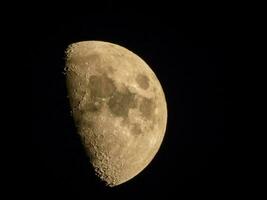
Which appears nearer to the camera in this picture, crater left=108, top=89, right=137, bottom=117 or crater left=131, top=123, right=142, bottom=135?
crater left=108, top=89, right=137, bottom=117

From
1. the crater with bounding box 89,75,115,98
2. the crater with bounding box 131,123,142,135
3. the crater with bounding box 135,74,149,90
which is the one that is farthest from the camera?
the crater with bounding box 135,74,149,90

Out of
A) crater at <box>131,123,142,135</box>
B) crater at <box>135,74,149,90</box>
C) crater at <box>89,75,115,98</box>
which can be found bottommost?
crater at <box>131,123,142,135</box>

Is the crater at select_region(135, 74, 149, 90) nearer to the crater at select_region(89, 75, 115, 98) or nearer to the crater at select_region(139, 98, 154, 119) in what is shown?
the crater at select_region(139, 98, 154, 119)

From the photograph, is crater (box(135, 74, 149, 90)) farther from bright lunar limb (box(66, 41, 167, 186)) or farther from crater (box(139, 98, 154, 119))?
crater (box(139, 98, 154, 119))

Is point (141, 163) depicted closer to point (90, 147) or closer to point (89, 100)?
point (90, 147)

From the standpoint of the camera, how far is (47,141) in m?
3.30

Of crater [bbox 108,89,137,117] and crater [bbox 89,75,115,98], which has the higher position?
crater [bbox 89,75,115,98]

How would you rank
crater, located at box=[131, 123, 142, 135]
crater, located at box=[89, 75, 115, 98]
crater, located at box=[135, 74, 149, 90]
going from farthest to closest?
crater, located at box=[135, 74, 149, 90] → crater, located at box=[131, 123, 142, 135] → crater, located at box=[89, 75, 115, 98]

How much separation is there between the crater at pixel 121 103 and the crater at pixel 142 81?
0.19 metres

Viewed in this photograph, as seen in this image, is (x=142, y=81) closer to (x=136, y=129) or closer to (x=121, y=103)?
(x=121, y=103)

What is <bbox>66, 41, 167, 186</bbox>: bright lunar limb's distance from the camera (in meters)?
3.28

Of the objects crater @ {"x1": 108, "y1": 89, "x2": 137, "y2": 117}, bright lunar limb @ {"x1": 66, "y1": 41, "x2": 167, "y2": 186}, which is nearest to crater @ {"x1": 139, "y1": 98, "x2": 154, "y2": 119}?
bright lunar limb @ {"x1": 66, "y1": 41, "x2": 167, "y2": 186}

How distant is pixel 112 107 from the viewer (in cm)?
331

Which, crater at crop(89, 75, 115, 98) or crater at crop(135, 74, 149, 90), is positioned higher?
crater at crop(135, 74, 149, 90)
